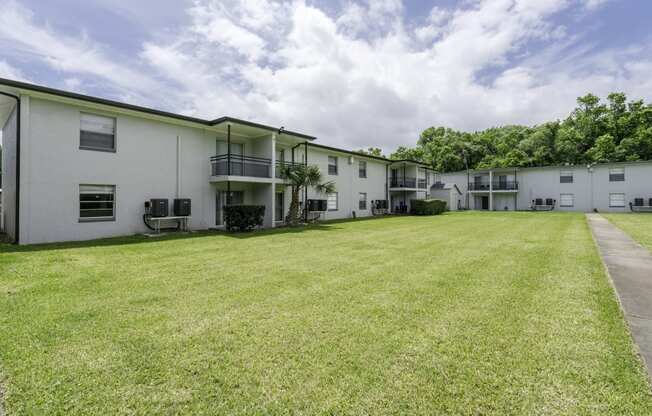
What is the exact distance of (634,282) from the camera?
535 cm

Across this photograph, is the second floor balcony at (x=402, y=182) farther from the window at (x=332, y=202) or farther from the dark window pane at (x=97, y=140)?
the dark window pane at (x=97, y=140)

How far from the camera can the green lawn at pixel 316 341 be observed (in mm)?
2334

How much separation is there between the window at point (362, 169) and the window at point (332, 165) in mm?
3116

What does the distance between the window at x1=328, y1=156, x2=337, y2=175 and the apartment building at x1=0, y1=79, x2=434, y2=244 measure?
12.7ft

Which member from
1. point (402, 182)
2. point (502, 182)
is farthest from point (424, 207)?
point (502, 182)

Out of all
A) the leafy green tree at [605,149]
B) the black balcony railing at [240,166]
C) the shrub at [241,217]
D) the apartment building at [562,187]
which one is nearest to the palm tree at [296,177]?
the black balcony railing at [240,166]

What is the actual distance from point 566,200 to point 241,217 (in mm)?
35865

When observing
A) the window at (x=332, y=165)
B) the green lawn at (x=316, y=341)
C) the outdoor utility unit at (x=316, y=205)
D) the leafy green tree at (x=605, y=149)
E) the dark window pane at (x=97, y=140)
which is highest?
the leafy green tree at (x=605, y=149)

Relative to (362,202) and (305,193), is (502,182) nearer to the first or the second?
(362,202)

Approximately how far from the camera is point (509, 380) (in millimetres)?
2561

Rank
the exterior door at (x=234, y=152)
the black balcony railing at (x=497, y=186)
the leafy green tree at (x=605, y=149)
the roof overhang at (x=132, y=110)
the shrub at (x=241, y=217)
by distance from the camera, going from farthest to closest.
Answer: the leafy green tree at (x=605, y=149) < the black balcony railing at (x=497, y=186) < the exterior door at (x=234, y=152) < the shrub at (x=241, y=217) < the roof overhang at (x=132, y=110)

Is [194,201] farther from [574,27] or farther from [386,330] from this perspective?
[574,27]

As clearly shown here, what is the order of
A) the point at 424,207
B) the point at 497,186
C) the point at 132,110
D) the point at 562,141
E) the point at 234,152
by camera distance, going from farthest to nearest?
the point at 562,141
the point at 497,186
the point at 424,207
the point at 234,152
the point at 132,110

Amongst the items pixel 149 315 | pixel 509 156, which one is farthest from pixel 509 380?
pixel 509 156
